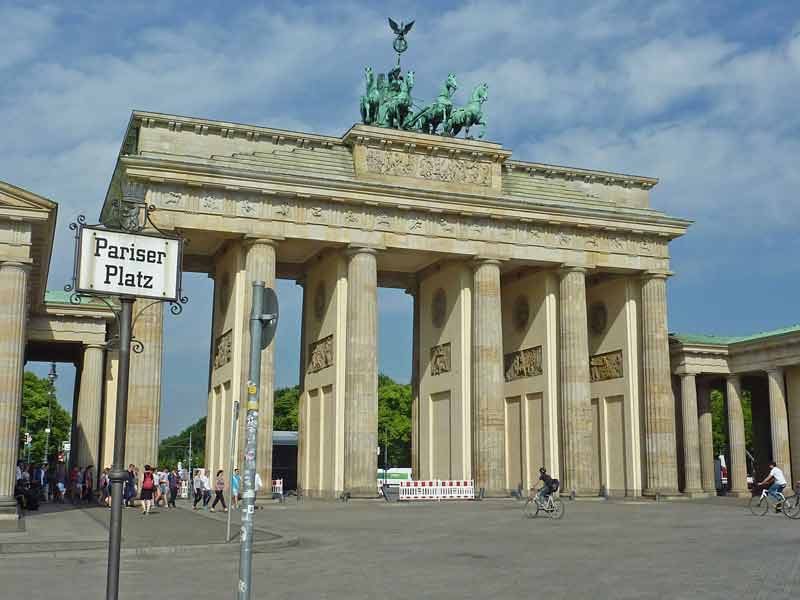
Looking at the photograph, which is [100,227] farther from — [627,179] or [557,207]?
[627,179]

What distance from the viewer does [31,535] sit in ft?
69.6

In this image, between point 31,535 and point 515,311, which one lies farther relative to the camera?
point 515,311

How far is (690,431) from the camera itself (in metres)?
52.9

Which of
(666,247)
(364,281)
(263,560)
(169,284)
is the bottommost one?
(263,560)

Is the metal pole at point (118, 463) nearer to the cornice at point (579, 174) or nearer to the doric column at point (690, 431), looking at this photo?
the cornice at point (579, 174)

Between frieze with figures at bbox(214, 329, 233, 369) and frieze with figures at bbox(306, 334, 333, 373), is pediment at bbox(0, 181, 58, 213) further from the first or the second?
frieze with figures at bbox(306, 334, 333, 373)

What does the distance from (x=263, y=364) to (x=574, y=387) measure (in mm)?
15783

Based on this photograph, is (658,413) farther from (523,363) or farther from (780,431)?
(780,431)

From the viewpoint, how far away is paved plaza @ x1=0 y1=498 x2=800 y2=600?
1350 centimetres

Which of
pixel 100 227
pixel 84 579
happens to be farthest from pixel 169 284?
pixel 84 579

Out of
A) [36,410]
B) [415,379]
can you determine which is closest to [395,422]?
[36,410]

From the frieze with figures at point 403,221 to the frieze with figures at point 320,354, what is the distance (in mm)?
5927

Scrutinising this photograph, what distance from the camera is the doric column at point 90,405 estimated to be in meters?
41.4

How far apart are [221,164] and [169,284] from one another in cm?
3365
